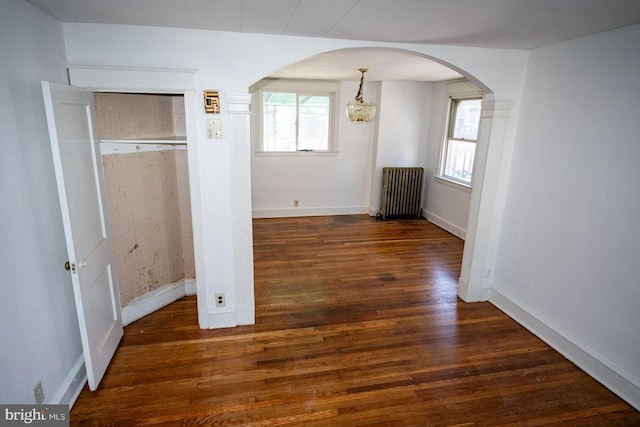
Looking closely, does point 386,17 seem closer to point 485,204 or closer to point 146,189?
point 485,204

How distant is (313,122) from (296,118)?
1.04 feet

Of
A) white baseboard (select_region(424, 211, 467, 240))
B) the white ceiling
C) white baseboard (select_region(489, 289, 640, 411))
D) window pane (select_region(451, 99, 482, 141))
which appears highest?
the white ceiling

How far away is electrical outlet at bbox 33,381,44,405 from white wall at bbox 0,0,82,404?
0.03 metres

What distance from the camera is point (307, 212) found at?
21.3ft

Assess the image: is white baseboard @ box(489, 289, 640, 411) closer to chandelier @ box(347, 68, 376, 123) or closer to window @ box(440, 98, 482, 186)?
window @ box(440, 98, 482, 186)

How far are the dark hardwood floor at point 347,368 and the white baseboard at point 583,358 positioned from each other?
6 centimetres

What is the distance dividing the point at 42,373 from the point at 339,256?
3310 millimetres

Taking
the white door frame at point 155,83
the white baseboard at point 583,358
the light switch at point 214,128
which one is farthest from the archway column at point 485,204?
the white door frame at point 155,83

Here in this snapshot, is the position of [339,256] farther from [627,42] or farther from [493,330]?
[627,42]

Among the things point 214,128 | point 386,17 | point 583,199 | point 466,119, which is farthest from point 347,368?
point 466,119

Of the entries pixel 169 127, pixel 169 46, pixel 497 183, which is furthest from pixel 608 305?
pixel 169 127

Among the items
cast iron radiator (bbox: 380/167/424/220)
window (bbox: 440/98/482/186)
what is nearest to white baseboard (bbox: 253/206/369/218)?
cast iron radiator (bbox: 380/167/424/220)

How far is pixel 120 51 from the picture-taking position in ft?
7.89

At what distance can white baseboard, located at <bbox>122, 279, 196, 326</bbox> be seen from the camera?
309cm
